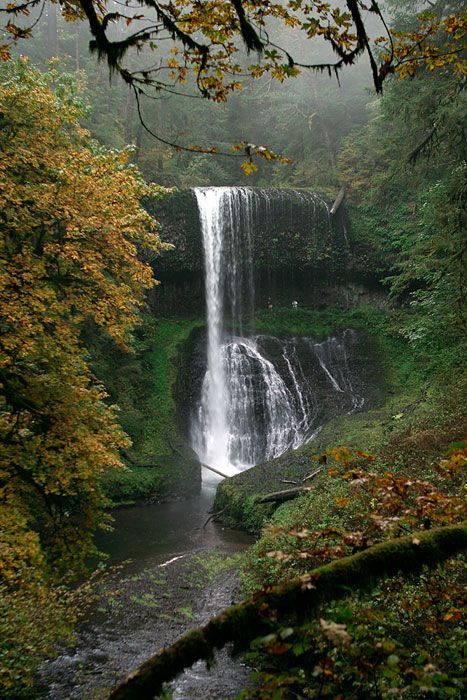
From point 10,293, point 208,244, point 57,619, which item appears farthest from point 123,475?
point 208,244

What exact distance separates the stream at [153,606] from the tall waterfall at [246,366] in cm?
657

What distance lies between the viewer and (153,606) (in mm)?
7176

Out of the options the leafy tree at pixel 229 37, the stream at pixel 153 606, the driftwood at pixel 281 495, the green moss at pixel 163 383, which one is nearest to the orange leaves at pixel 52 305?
the stream at pixel 153 606

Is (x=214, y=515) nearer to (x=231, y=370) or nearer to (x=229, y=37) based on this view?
(x=231, y=370)

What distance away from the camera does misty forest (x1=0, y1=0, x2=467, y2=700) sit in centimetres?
318

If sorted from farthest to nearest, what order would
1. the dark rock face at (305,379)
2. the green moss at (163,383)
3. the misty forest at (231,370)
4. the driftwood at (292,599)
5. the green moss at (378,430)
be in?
the dark rock face at (305,379)
the green moss at (163,383)
the green moss at (378,430)
the misty forest at (231,370)
the driftwood at (292,599)

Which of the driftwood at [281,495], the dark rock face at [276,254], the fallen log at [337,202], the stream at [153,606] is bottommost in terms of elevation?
the stream at [153,606]

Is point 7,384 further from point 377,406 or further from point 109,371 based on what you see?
point 377,406

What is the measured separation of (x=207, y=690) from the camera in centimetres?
505

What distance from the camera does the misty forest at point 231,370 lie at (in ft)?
10.4

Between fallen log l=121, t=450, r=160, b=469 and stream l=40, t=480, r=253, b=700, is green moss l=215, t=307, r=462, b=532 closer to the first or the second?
stream l=40, t=480, r=253, b=700

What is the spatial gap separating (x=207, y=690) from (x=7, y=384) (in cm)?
455

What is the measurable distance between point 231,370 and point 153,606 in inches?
538

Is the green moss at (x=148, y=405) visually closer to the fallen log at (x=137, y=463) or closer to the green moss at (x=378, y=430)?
the fallen log at (x=137, y=463)
